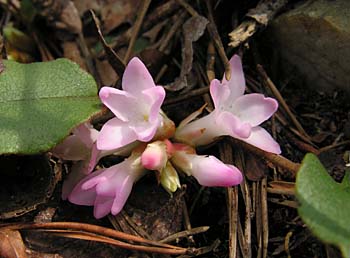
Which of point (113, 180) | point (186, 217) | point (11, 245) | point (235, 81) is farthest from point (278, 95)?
point (11, 245)

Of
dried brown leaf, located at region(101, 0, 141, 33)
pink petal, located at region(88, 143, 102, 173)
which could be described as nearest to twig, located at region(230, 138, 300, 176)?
pink petal, located at region(88, 143, 102, 173)

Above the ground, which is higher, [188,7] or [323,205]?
[188,7]

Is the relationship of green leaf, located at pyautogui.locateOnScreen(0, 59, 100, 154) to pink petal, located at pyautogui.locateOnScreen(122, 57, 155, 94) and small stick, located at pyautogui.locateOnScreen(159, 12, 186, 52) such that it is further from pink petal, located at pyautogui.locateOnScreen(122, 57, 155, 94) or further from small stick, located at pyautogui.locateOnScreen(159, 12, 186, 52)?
small stick, located at pyautogui.locateOnScreen(159, 12, 186, 52)

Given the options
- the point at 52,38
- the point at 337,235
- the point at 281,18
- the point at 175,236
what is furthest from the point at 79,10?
the point at 337,235

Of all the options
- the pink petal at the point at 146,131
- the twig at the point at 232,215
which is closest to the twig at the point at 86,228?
the twig at the point at 232,215

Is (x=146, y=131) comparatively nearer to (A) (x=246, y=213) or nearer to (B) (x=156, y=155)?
(B) (x=156, y=155)

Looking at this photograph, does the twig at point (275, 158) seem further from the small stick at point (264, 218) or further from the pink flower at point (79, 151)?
the pink flower at point (79, 151)

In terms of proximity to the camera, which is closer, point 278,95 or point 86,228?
point 86,228
